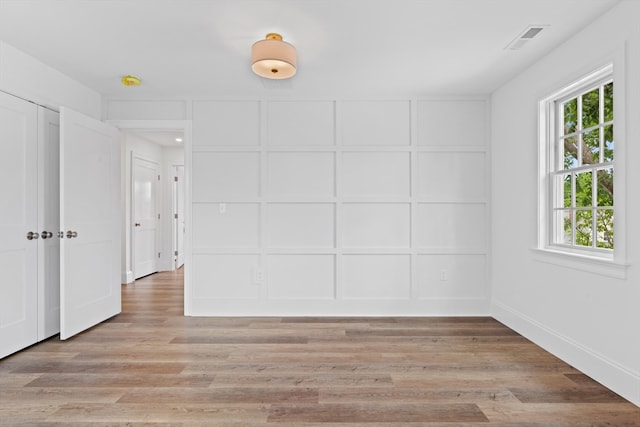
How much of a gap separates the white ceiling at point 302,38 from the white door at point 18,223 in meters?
0.60

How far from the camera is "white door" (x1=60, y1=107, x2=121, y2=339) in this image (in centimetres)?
315

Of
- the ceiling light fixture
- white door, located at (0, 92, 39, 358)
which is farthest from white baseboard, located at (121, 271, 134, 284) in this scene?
the ceiling light fixture

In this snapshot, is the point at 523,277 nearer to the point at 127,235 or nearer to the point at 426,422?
the point at 426,422

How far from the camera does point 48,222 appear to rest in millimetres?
3219

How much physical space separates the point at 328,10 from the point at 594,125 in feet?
6.71

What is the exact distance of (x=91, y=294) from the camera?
352cm

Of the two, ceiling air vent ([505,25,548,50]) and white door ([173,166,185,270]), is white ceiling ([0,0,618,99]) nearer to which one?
ceiling air vent ([505,25,548,50])

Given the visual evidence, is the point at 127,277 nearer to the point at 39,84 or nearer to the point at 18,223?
the point at 18,223

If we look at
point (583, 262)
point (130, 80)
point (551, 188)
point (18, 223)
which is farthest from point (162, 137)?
point (583, 262)

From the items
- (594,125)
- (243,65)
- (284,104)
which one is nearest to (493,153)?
(594,125)

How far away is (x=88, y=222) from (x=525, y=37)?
159 inches

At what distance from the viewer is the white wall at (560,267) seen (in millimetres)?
2158

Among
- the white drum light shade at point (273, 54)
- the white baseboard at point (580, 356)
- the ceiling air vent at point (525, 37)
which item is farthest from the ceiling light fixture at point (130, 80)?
the white baseboard at point (580, 356)

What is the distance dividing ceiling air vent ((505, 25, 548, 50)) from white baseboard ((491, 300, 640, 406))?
2.24m
